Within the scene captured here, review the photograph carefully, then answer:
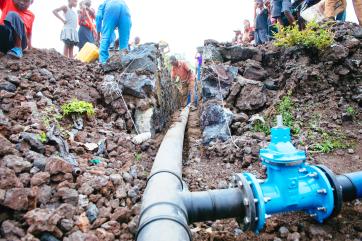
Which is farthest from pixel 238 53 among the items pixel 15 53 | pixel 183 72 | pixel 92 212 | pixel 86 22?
pixel 183 72

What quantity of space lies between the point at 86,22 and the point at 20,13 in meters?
2.57

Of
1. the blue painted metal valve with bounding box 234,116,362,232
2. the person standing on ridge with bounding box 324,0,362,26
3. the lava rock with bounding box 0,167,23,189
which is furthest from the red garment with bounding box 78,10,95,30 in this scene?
the blue painted metal valve with bounding box 234,116,362,232

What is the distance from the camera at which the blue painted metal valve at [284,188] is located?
1.72 m

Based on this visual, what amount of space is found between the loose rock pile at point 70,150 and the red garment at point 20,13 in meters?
0.45

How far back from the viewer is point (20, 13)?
4215 millimetres

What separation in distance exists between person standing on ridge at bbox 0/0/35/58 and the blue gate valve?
3.97 m

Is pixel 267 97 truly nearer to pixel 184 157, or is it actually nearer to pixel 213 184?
pixel 184 157

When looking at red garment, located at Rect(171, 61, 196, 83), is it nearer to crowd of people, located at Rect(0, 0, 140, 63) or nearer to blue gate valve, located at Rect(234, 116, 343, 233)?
crowd of people, located at Rect(0, 0, 140, 63)

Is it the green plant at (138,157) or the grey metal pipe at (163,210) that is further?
the green plant at (138,157)

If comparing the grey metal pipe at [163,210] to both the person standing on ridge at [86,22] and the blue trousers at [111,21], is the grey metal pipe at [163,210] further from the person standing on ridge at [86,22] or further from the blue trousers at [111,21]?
the person standing on ridge at [86,22]

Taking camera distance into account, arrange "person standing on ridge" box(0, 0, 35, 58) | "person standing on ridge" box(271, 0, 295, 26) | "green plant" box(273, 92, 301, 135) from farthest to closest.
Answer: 1. "person standing on ridge" box(271, 0, 295, 26)
2. "person standing on ridge" box(0, 0, 35, 58)
3. "green plant" box(273, 92, 301, 135)

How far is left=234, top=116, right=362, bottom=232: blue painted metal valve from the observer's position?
172 centimetres

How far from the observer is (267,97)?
4.21 metres

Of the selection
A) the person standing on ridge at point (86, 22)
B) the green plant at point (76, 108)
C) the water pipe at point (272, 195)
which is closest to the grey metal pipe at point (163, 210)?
the water pipe at point (272, 195)
